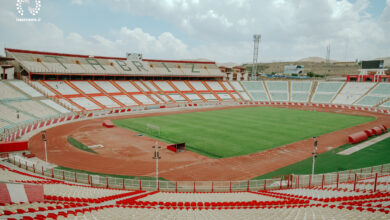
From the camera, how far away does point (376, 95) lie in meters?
66.9

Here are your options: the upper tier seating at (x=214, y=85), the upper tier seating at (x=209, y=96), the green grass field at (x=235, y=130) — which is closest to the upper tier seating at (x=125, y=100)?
the green grass field at (x=235, y=130)

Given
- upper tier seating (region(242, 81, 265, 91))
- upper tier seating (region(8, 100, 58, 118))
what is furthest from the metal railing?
upper tier seating (region(242, 81, 265, 91))

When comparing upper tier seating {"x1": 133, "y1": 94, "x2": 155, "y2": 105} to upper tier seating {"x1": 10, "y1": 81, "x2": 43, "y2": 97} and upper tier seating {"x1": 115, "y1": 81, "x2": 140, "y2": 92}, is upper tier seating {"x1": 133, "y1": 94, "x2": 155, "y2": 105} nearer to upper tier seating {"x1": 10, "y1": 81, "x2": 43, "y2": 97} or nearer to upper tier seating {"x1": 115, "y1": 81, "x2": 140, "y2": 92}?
upper tier seating {"x1": 115, "y1": 81, "x2": 140, "y2": 92}

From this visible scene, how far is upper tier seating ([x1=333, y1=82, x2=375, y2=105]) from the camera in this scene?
2746 inches

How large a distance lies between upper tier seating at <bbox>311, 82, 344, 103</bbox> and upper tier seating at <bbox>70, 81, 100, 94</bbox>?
212ft

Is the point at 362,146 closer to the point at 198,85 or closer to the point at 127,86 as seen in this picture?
the point at 127,86

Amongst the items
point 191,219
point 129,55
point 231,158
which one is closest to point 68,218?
point 191,219

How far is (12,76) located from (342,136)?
6883 centimetres

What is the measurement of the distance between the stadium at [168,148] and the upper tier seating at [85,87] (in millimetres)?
483

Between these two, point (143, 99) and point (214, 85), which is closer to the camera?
point (143, 99)

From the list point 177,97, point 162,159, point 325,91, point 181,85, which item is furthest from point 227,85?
point 162,159

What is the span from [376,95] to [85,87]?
7984cm

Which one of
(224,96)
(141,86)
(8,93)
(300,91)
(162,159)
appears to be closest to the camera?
(162,159)

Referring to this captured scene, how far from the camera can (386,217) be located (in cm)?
771
